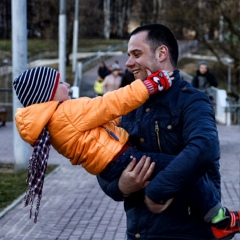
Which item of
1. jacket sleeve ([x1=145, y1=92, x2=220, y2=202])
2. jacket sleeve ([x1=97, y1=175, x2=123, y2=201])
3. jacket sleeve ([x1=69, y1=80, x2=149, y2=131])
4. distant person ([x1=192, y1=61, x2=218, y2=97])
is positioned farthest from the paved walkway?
jacket sleeve ([x1=145, y1=92, x2=220, y2=202])

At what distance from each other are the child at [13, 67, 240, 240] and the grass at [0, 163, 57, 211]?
19.4 ft

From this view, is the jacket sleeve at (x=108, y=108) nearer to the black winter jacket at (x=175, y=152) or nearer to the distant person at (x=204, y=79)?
the black winter jacket at (x=175, y=152)

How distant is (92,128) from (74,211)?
582cm

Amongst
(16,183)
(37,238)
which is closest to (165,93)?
(37,238)

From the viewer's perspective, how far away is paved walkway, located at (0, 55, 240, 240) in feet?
25.6

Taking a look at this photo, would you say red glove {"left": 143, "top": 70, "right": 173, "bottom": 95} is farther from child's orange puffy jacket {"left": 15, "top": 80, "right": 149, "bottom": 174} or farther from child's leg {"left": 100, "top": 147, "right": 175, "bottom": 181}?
child's leg {"left": 100, "top": 147, "right": 175, "bottom": 181}

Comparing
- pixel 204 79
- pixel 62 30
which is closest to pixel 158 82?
pixel 204 79

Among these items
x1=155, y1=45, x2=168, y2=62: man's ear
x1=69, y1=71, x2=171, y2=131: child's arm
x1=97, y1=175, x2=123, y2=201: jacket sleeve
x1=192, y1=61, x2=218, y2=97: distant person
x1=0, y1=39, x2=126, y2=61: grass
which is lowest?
x1=0, y1=39, x2=126, y2=61: grass

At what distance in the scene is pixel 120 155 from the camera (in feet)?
10.7

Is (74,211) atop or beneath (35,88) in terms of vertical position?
beneath

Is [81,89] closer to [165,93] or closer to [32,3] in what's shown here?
[32,3]

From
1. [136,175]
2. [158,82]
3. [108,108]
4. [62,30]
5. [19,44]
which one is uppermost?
[158,82]

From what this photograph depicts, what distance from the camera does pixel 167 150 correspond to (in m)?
3.22

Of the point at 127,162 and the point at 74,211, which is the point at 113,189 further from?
the point at 74,211
